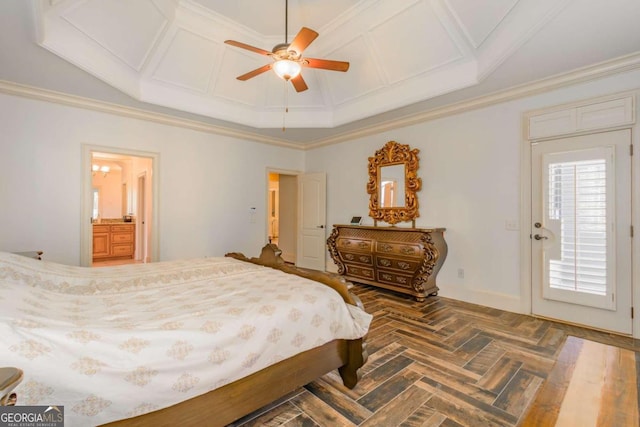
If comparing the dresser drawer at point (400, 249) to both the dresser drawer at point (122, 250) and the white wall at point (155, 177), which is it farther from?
the dresser drawer at point (122, 250)

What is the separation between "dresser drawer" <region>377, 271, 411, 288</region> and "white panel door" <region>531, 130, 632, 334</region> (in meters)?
1.46

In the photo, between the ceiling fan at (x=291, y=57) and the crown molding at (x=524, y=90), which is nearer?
the ceiling fan at (x=291, y=57)

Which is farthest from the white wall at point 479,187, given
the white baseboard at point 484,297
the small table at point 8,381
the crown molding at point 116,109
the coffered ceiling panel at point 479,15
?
the small table at point 8,381

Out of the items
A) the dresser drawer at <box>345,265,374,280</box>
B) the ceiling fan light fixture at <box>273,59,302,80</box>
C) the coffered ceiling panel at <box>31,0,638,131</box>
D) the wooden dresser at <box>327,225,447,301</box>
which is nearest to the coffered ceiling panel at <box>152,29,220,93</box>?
the coffered ceiling panel at <box>31,0,638,131</box>

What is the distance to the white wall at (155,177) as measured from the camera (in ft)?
11.2

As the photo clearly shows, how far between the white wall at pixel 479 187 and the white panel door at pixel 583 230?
0.83 ft

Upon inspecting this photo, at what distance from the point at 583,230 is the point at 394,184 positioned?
7.85 ft

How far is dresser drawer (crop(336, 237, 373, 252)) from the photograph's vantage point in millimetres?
4527

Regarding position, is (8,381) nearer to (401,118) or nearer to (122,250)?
(401,118)

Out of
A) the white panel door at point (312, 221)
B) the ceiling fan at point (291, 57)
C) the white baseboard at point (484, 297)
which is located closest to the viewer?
the ceiling fan at point (291, 57)

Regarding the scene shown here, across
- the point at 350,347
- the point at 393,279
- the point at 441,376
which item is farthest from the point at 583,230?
the point at 350,347

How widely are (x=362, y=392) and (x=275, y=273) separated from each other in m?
1.08

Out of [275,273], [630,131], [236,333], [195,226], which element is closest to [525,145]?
[630,131]

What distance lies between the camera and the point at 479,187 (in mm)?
3863
